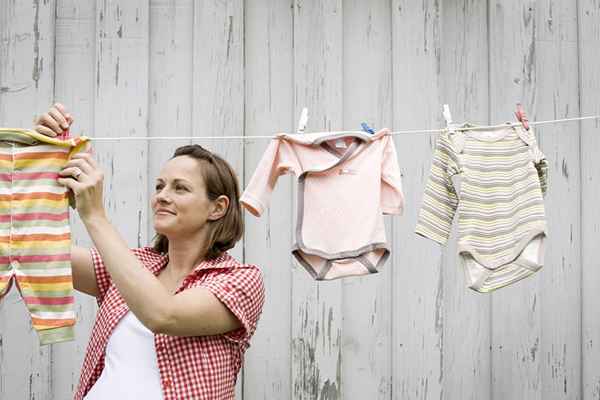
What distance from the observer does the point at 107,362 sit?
185 centimetres

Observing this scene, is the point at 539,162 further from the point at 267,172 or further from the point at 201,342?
the point at 201,342

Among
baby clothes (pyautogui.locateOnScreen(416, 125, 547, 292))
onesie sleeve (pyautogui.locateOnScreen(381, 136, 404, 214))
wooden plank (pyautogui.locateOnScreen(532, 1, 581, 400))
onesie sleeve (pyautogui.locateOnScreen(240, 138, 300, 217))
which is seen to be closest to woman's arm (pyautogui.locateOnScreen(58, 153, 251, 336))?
onesie sleeve (pyautogui.locateOnScreen(240, 138, 300, 217))

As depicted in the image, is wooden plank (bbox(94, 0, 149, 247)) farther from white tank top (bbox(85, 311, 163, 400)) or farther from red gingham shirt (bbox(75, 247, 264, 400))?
white tank top (bbox(85, 311, 163, 400))

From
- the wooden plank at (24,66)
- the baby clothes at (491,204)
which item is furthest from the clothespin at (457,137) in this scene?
the wooden plank at (24,66)

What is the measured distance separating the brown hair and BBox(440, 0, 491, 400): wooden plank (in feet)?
3.40

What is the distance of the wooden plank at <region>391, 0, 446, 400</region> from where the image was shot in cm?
274

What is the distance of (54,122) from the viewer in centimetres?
186

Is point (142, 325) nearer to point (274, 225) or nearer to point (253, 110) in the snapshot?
point (274, 225)

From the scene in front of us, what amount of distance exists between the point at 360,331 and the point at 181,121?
3.35 feet

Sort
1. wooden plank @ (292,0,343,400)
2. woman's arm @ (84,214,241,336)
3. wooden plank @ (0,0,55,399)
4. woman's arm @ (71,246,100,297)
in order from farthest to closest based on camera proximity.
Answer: wooden plank @ (292,0,343,400)
wooden plank @ (0,0,55,399)
woman's arm @ (71,246,100,297)
woman's arm @ (84,214,241,336)

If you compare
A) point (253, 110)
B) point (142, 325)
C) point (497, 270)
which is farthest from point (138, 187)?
point (497, 270)

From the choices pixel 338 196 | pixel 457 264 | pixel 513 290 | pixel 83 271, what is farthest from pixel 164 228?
pixel 513 290

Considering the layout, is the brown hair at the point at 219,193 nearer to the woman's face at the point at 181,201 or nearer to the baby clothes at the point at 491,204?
the woman's face at the point at 181,201

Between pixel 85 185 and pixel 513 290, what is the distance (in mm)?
1780
